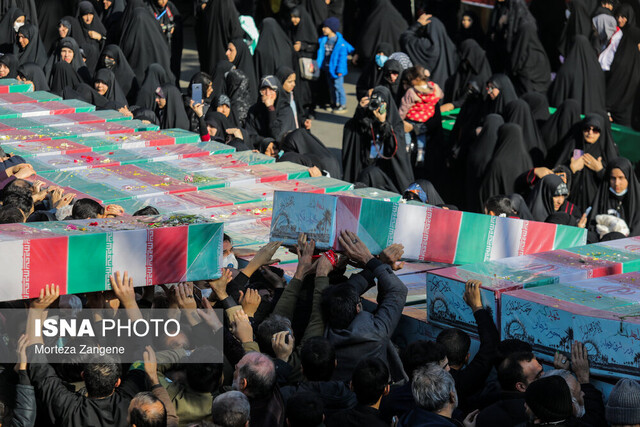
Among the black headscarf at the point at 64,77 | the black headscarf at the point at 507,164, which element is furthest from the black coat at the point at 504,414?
the black headscarf at the point at 64,77

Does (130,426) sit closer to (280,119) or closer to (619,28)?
(280,119)

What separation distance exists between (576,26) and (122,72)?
5.60 m

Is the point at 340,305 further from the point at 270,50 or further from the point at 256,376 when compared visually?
the point at 270,50

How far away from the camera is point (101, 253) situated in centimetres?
419

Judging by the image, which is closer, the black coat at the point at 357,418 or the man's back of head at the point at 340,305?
the black coat at the point at 357,418

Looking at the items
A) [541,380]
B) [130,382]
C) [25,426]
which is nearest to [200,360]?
[130,382]

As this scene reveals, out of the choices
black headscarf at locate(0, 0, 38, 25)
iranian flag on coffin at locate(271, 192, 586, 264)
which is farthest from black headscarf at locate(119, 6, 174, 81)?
iranian flag on coffin at locate(271, 192, 586, 264)

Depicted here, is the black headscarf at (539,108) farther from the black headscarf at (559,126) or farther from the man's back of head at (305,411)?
the man's back of head at (305,411)

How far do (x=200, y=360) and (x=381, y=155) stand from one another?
500 centimetres

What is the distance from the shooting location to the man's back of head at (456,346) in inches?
164

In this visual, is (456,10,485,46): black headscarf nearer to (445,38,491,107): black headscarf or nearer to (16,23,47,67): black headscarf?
(445,38,491,107): black headscarf

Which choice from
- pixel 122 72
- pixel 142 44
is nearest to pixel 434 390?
pixel 122 72

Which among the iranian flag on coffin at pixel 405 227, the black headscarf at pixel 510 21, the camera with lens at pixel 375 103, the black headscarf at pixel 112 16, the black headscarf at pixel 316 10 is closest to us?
the iranian flag on coffin at pixel 405 227

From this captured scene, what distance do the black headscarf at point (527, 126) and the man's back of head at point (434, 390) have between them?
5717 millimetres
